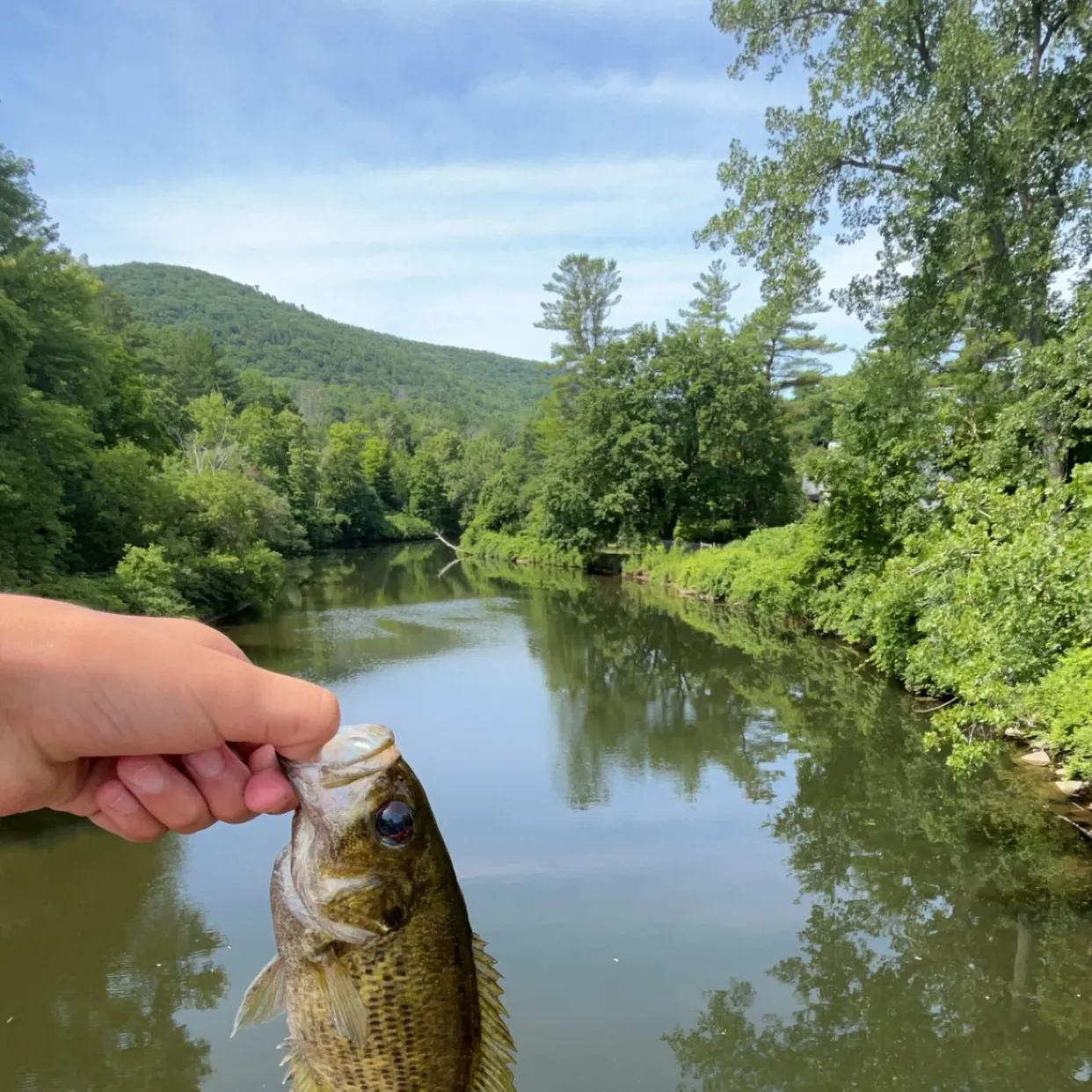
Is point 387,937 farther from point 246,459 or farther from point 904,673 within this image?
point 246,459

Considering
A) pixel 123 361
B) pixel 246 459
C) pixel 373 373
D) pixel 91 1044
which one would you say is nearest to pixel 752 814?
pixel 91 1044

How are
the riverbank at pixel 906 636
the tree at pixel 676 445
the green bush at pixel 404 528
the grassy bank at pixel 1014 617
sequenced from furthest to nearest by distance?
1. the green bush at pixel 404 528
2. the tree at pixel 676 445
3. the riverbank at pixel 906 636
4. the grassy bank at pixel 1014 617

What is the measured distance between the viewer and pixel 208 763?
1609 mm

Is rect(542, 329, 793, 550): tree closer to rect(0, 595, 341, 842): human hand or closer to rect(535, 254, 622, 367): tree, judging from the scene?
rect(535, 254, 622, 367): tree

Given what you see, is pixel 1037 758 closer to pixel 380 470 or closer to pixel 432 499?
pixel 432 499

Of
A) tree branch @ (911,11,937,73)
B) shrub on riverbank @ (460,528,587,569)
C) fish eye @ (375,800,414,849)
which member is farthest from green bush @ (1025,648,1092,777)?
Result: shrub on riverbank @ (460,528,587,569)

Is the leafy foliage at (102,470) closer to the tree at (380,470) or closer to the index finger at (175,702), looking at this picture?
the index finger at (175,702)

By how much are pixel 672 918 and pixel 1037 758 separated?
5.93 m

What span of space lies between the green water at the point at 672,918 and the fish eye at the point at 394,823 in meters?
4.58

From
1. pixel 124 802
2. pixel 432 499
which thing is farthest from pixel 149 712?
pixel 432 499

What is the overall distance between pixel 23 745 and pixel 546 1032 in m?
5.20

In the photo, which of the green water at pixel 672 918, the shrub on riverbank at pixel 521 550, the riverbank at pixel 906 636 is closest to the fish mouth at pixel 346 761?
the green water at pixel 672 918

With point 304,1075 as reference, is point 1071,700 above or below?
below

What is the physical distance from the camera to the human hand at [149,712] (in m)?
1.43
